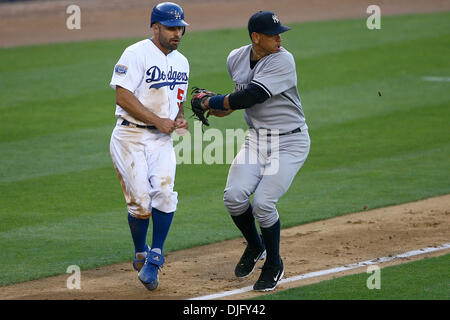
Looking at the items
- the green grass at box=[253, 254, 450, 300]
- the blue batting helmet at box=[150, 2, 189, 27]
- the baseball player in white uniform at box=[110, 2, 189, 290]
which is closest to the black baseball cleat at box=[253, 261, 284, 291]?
the green grass at box=[253, 254, 450, 300]

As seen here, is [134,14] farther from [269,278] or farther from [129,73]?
[269,278]

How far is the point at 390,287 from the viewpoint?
18.7 ft

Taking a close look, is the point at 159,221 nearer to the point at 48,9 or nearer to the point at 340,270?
the point at 340,270

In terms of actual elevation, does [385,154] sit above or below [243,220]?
below

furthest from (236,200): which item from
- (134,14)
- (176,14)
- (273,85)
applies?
(134,14)

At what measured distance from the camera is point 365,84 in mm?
13891

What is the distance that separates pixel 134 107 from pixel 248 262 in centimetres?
148

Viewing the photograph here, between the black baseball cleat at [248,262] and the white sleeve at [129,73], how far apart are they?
154 centimetres

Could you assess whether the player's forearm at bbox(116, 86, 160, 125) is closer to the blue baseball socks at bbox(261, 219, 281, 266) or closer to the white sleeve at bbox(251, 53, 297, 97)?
the white sleeve at bbox(251, 53, 297, 97)

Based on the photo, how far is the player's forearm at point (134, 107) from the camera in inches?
232

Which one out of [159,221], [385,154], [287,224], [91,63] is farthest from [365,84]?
[159,221]

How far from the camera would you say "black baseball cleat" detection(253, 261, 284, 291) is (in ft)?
19.1

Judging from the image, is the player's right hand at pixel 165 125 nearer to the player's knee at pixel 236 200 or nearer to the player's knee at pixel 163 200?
the player's knee at pixel 163 200
